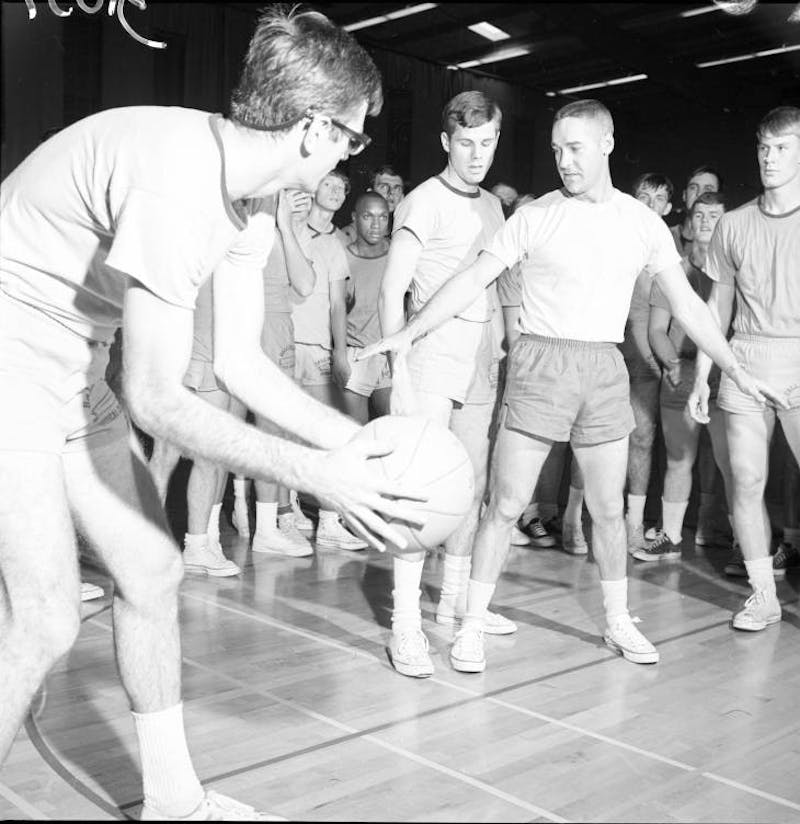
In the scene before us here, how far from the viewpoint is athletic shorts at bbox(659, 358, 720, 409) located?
509 cm

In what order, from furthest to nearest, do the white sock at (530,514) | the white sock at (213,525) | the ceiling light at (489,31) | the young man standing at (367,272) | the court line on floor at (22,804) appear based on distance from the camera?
1. the ceiling light at (489,31)
2. the young man standing at (367,272)
3. the white sock at (530,514)
4. the white sock at (213,525)
5. the court line on floor at (22,804)

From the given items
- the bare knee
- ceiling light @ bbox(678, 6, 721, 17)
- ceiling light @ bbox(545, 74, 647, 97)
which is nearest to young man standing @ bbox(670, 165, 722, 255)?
the bare knee

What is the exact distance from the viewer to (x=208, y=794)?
2232 millimetres

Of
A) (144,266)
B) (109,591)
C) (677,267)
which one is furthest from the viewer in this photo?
(109,591)

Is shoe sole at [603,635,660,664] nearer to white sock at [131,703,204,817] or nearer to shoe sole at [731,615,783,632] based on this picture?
shoe sole at [731,615,783,632]

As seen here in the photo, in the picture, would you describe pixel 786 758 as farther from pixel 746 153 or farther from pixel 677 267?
pixel 746 153

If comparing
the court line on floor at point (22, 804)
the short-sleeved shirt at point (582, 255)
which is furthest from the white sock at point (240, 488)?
the court line on floor at point (22, 804)

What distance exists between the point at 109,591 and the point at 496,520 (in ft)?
5.75

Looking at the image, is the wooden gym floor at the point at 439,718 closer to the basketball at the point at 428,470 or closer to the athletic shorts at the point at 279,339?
the basketball at the point at 428,470

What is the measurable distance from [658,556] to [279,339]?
2.04 meters

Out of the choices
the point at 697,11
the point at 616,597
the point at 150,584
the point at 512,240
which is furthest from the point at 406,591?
the point at 697,11

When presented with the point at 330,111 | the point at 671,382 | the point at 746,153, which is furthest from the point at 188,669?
the point at 746,153

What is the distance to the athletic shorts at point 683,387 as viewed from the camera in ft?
16.7

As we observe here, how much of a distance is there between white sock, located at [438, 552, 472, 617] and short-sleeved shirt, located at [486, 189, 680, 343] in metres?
0.97
